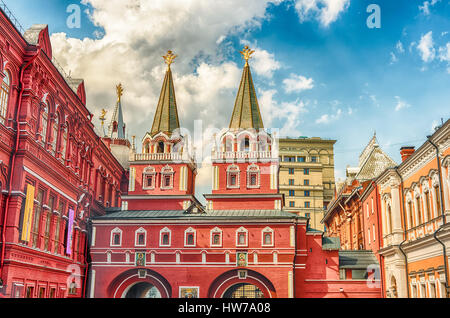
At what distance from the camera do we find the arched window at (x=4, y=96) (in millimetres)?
25688

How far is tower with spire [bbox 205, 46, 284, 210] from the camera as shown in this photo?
150ft

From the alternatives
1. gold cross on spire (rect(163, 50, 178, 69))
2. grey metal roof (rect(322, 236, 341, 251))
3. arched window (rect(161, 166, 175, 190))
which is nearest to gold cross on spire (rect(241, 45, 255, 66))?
gold cross on spire (rect(163, 50, 178, 69))

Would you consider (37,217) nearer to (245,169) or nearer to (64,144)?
(64,144)

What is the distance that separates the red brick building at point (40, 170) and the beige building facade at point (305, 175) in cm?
5055

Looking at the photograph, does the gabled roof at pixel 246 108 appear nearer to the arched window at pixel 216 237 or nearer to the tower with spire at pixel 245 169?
the tower with spire at pixel 245 169

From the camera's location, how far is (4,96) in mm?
26016

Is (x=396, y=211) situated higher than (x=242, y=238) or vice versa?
(x=396, y=211)

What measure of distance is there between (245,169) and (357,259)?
518 inches

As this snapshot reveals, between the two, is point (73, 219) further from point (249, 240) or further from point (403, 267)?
point (403, 267)

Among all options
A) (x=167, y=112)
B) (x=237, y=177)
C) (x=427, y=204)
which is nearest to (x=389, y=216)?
(x=427, y=204)

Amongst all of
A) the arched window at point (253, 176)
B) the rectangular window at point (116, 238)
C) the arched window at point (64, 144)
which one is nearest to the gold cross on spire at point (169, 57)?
the arched window at point (253, 176)

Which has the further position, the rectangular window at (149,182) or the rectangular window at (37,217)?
the rectangular window at (149,182)
